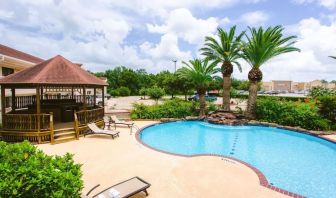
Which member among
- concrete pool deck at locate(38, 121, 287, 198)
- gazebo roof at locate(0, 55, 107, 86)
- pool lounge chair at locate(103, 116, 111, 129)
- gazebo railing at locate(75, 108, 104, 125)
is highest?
gazebo roof at locate(0, 55, 107, 86)

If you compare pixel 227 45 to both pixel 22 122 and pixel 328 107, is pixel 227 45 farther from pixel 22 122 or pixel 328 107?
pixel 22 122

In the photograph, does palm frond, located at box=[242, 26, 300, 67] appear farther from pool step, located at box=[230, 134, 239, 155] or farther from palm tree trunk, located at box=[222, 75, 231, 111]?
pool step, located at box=[230, 134, 239, 155]

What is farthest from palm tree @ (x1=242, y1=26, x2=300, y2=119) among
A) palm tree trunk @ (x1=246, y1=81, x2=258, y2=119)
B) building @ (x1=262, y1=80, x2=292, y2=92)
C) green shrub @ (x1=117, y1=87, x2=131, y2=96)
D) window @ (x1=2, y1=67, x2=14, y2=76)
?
building @ (x1=262, y1=80, x2=292, y2=92)

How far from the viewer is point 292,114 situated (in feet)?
63.9

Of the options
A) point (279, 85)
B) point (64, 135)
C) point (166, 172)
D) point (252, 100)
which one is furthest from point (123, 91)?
point (279, 85)

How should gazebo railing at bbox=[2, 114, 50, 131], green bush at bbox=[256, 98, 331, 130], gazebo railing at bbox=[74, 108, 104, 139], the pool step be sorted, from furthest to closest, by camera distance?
green bush at bbox=[256, 98, 331, 130]
gazebo railing at bbox=[74, 108, 104, 139]
the pool step
gazebo railing at bbox=[2, 114, 50, 131]

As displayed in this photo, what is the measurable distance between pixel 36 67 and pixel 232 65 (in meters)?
17.8

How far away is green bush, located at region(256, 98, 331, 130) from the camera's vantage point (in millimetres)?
18194

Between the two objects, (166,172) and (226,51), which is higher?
(226,51)

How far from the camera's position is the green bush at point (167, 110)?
21844mm

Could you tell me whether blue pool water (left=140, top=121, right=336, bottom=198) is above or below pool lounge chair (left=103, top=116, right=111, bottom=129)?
below

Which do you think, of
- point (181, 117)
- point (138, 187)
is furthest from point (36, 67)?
point (181, 117)

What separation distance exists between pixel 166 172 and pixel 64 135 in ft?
25.6

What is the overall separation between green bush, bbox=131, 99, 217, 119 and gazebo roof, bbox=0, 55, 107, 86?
7.64m
